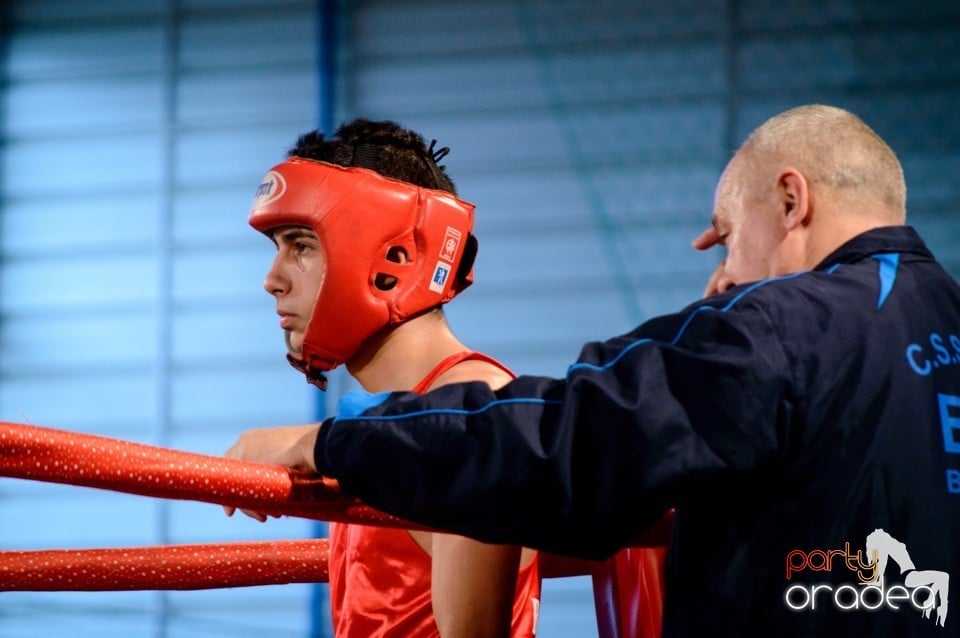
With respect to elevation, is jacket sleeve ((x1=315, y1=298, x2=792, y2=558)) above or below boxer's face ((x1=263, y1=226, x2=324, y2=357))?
below

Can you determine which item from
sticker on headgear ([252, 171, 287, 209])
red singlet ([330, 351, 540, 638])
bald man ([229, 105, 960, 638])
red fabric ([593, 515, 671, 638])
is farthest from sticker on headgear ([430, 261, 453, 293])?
bald man ([229, 105, 960, 638])

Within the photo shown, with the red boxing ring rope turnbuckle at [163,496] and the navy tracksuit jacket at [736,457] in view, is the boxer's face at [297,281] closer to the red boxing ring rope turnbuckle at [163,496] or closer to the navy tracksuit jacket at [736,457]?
the red boxing ring rope turnbuckle at [163,496]

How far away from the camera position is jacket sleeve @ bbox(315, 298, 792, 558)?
118 centimetres

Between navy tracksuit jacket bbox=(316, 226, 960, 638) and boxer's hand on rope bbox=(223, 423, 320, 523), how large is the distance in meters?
0.13

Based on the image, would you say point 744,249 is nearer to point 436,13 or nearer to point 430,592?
point 430,592

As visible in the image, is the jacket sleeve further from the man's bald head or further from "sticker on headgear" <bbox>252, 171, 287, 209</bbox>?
"sticker on headgear" <bbox>252, 171, 287, 209</bbox>

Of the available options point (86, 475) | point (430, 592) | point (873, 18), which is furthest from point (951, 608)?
point (873, 18)

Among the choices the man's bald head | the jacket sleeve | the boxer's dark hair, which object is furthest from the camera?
the boxer's dark hair

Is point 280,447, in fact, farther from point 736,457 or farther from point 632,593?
point 632,593

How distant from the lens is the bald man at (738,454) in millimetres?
1186

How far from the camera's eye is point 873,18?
5.81 meters

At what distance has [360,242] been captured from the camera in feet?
6.21

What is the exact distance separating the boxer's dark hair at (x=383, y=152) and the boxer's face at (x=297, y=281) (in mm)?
165

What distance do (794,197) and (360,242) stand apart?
2.32ft
